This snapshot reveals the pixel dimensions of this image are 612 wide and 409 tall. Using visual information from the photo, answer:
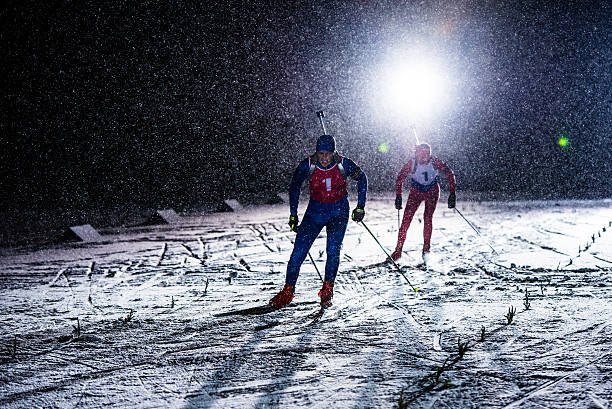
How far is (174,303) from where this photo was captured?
14.1 feet

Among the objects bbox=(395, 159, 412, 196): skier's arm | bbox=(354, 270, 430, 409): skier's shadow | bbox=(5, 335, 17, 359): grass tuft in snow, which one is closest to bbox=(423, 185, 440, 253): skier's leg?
bbox=(395, 159, 412, 196): skier's arm

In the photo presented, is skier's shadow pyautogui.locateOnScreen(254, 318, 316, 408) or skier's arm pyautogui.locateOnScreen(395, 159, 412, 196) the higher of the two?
skier's arm pyautogui.locateOnScreen(395, 159, 412, 196)

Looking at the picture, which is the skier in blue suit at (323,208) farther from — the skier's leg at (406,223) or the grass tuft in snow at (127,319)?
the skier's leg at (406,223)

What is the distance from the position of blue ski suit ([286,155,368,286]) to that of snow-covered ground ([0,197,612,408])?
16.8 inches

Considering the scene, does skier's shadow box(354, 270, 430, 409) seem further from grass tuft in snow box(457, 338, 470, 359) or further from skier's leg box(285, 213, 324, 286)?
skier's leg box(285, 213, 324, 286)

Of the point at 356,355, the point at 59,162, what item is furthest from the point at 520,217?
the point at 59,162

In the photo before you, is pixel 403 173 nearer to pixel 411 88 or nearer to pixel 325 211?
pixel 325 211

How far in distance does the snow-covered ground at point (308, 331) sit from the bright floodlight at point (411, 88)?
516 inches

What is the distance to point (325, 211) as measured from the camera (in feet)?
14.1

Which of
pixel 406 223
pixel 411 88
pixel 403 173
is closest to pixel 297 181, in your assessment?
pixel 403 173

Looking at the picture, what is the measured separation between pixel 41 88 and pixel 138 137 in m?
3.12

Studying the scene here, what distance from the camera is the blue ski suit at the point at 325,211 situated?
168 inches

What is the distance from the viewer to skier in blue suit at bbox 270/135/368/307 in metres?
4.23

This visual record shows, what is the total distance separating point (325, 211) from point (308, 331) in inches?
50.5
